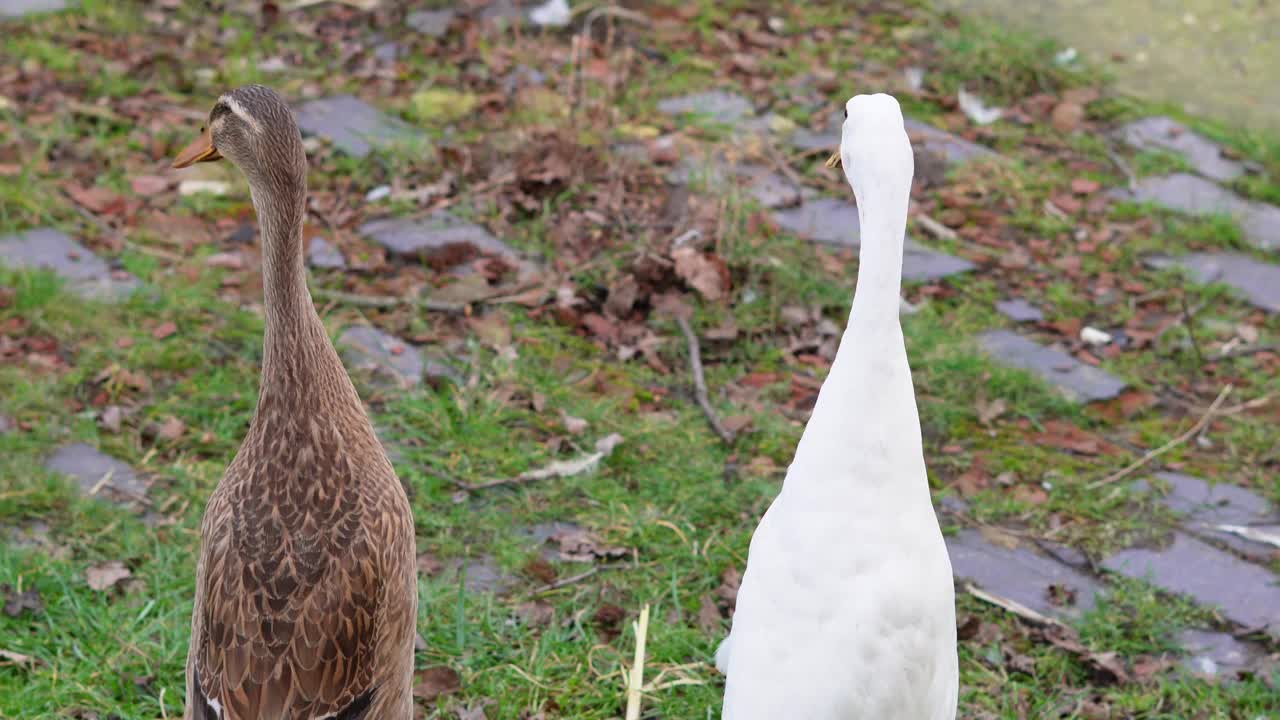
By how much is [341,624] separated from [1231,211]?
4.29m

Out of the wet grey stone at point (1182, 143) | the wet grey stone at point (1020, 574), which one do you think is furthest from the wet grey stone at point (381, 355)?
the wet grey stone at point (1182, 143)

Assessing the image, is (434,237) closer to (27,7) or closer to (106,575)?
(106,575)

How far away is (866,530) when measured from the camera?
2346mm

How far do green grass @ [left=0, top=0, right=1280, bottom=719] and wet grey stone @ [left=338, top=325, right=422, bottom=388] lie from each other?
0.23 ft

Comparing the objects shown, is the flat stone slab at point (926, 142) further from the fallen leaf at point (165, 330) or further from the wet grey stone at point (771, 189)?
the fallen leaf at point (165, 330)

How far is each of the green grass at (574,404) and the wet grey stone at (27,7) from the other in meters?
0.34

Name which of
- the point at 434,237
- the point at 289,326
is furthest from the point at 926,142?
the point at 289,326

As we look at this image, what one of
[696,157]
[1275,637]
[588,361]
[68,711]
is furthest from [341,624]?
[696,157]

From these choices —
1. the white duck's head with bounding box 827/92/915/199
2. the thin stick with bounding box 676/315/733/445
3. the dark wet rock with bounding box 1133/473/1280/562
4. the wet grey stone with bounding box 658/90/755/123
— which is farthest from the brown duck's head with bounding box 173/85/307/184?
the wet grey stone with bounding box 658/90/755/123

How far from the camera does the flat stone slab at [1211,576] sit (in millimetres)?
3584

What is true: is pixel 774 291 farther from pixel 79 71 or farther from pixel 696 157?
pixel 79 71

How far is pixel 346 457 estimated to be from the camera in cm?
274

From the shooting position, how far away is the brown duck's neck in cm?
274

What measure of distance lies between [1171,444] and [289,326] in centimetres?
282
